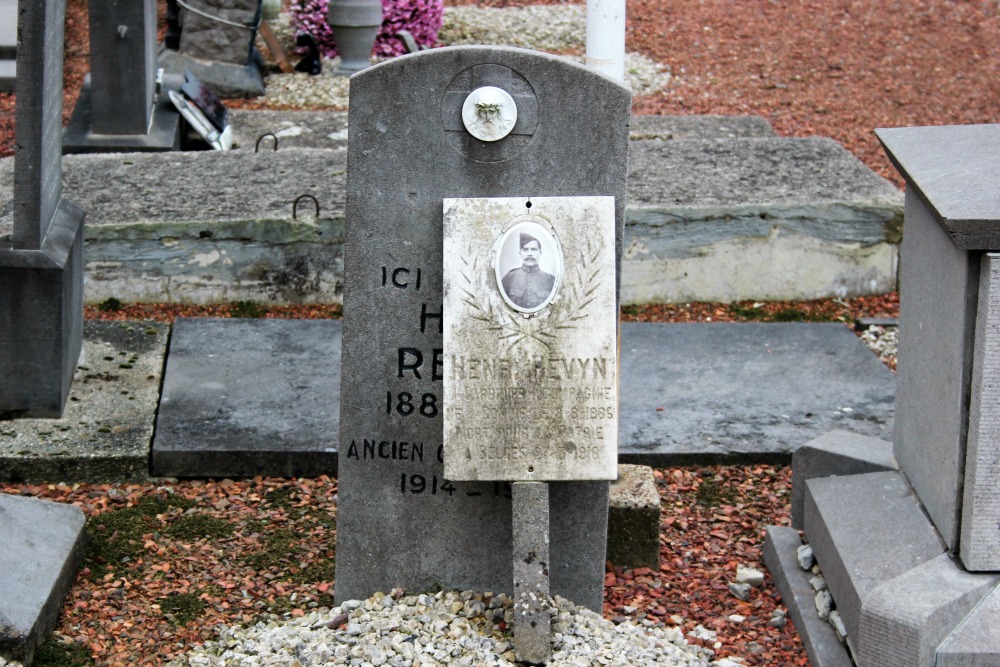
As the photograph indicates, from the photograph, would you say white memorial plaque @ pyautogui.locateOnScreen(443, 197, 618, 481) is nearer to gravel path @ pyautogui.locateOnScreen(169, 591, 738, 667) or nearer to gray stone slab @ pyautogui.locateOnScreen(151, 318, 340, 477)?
gravel path @ pyautogui.locateOnScreen(169, 591, 738, 667)

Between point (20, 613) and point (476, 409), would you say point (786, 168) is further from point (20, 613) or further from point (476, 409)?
point (20, 613)

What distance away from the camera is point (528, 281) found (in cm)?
359

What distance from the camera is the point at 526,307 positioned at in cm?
360

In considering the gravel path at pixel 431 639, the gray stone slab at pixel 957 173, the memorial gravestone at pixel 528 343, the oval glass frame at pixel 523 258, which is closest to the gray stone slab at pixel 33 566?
the gravel path at pixel 431 639

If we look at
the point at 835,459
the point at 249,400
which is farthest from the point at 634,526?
the point at 249,400

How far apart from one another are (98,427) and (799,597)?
2672mm

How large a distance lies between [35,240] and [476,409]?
2.25 meters

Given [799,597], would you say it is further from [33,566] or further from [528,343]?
[33,566]

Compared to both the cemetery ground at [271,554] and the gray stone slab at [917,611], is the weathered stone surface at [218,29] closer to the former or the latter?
the cemetery ground at [271,554]

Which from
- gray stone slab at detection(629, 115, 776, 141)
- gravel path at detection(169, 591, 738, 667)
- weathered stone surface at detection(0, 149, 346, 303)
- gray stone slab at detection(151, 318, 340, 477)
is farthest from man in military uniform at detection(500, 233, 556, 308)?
gray stone slab at detection(629, 115, 776, 141)

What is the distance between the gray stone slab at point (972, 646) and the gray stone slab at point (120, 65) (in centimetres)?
665

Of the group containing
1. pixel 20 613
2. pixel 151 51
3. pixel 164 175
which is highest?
pixel 151 51

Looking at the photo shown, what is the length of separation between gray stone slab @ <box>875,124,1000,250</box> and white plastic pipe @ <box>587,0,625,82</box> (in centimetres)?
113

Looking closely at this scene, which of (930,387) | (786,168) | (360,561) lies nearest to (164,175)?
(786,168)
